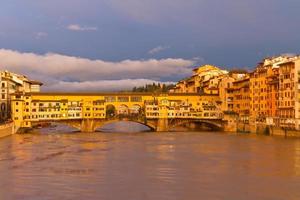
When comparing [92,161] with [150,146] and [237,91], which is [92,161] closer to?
[150,146]

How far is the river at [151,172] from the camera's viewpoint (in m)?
17.7

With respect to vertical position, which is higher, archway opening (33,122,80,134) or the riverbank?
the riverbank

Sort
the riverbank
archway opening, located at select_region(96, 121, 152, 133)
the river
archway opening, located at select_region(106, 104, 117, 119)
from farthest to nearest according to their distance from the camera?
archway opening, located at select_region(96, 121, 152, 133)
archway opening, located at select_region(106, 104, 117, 119)
the riverbank
the river

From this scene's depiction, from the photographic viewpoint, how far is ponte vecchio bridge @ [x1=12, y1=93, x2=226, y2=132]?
2144 inches

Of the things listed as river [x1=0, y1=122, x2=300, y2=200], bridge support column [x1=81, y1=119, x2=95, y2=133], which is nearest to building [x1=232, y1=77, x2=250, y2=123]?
bridge support column [x1=81, y1=119, x2=95, y2=133]

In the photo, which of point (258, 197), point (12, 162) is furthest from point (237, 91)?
point (258, 197)

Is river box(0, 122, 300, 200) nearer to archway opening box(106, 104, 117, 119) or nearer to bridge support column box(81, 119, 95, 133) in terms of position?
bridge support column box(81, 119, 95, 133)

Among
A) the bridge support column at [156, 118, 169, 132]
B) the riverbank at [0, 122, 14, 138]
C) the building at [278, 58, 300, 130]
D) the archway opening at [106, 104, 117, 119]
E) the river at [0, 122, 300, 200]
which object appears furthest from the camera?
the archway opening at [106, 104, 117, 119]

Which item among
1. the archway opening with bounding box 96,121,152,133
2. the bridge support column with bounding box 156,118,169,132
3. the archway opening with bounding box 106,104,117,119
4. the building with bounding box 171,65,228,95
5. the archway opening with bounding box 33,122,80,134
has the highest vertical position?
the building with bounding box 171,65,228,95

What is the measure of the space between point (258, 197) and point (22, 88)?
54.5 meters

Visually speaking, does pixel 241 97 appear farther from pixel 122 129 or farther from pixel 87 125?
pixel 87 125

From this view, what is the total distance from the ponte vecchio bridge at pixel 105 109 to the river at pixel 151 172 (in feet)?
65.3

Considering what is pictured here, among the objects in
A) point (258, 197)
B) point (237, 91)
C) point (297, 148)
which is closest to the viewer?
point (258, 197)

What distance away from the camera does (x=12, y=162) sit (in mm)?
26453
